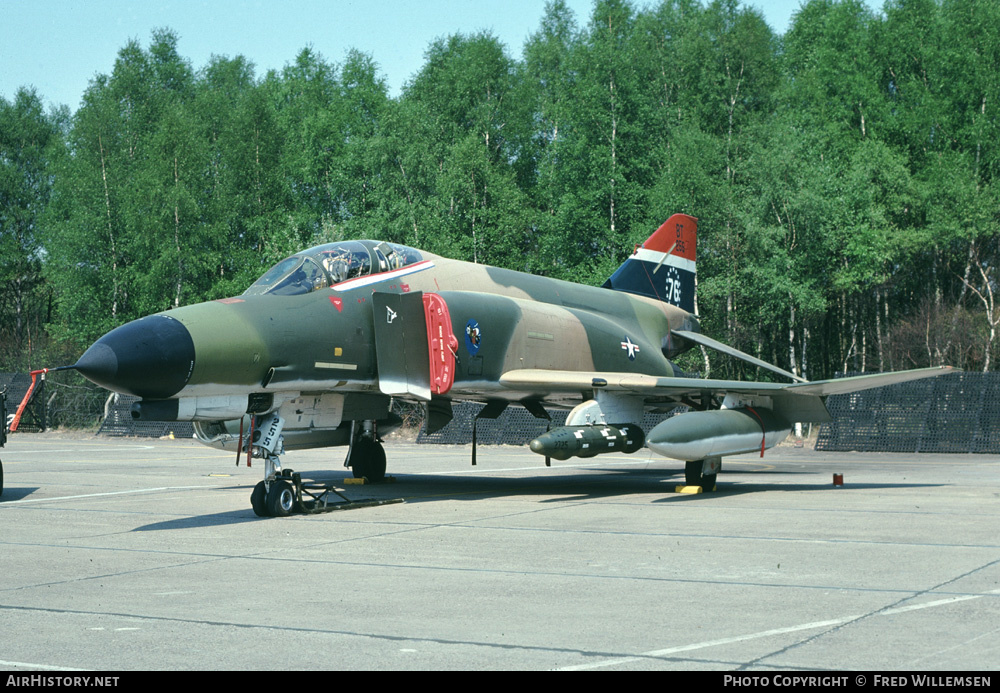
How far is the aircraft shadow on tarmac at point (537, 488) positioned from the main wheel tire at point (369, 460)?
0.30 meters

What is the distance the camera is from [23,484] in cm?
1595

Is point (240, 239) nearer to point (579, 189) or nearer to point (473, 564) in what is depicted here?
point (579, 189)

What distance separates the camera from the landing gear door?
41.7 ft

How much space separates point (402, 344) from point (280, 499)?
8.76 feet

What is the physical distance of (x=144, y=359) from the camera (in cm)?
976

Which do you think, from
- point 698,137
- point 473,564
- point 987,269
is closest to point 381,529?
point 473,564

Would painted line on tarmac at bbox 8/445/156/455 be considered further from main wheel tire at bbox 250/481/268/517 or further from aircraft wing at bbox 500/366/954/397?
aircraft wing at bbox 500/366/954/397

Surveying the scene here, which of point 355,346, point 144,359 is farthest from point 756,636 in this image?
point 355,346

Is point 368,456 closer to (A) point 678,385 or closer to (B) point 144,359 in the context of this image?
(A) point 678,385

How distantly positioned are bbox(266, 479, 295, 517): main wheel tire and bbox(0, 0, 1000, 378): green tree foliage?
85.6ft

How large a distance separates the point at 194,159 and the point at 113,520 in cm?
3621

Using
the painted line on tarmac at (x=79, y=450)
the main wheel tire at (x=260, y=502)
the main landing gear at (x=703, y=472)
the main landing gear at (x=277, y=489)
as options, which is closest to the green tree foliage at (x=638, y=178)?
the painted line on tarmac at (x=79, y=450)

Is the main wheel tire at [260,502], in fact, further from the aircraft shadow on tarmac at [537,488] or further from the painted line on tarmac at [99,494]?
the painted line on tarmac at [99,494]

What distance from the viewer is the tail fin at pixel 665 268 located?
19.4 meters
